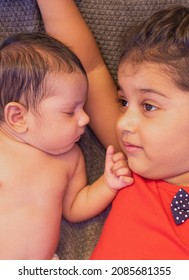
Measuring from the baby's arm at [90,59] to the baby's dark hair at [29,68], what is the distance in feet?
0.28

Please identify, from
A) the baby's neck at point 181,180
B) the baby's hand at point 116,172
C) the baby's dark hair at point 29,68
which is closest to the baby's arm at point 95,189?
the baby's hand at point 116,172

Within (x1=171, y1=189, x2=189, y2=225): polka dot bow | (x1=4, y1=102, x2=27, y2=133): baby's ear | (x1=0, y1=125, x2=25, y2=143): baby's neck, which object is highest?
(x1=4, y1=102, x2=27, y2=133): baby's ear

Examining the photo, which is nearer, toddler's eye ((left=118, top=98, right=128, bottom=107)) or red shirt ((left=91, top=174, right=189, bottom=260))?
red shirt ((left=91, top=174, right=189, bottom=260))

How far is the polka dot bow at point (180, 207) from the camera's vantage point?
3.22ft

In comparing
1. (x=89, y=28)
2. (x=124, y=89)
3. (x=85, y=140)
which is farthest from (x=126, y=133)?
(x=89, y=28)

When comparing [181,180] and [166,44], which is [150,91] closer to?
[166,44]

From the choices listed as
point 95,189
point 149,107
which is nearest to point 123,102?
point 149,107

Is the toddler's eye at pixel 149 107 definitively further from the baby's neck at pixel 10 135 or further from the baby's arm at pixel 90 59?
the baby's neck at pixel 10 135

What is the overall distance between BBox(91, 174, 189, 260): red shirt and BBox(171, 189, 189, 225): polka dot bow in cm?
1

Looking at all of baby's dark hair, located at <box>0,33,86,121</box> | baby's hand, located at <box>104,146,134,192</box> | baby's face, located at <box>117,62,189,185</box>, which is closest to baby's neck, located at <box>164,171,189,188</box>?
baby's face, located at <box>117,62,189,185</box>

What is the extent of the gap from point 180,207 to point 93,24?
543 millimetres

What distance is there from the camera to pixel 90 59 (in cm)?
115

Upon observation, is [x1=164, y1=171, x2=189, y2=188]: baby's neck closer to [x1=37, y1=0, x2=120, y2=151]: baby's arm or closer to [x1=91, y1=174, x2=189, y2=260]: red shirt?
[x1=91, y1=174, x2=189, y2=260]: red shirt

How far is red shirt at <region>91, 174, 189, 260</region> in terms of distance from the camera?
956mm
